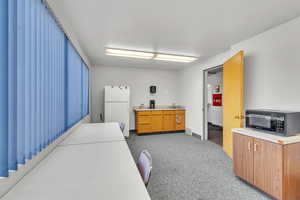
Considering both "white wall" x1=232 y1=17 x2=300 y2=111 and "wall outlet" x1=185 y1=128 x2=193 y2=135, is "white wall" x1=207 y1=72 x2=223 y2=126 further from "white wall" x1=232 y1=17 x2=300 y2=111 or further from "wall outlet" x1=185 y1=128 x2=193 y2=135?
"white wall" x1=232 y1=17 x2=300 y2=111

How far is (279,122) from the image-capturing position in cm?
173

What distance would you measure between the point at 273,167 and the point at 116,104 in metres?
3.79

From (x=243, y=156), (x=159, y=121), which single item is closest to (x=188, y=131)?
(x=159, y=121)

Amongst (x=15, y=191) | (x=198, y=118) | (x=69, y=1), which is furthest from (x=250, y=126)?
(x=69, y=1)

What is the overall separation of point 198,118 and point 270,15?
10.1 ft

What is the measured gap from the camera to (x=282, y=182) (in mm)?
1538

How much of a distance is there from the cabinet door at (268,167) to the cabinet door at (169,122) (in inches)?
127

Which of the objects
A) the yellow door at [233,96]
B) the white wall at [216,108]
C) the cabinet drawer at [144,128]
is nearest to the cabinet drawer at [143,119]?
the cabinet drawer at [144,128]

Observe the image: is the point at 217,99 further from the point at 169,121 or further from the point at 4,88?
the point at 4,88

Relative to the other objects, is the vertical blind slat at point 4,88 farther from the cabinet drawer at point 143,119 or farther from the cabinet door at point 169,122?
the cabinet door at point 169,122

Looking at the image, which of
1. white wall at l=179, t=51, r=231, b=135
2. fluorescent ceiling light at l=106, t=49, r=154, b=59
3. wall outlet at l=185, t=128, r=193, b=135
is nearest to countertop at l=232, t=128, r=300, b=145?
white wall at l=179, t=51, r=231, b=135

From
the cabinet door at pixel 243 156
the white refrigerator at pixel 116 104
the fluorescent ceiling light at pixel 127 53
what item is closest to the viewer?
the cabinet door at pixel 243 156

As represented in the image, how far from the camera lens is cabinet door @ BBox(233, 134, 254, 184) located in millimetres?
1910

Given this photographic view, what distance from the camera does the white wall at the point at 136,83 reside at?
4766mm
